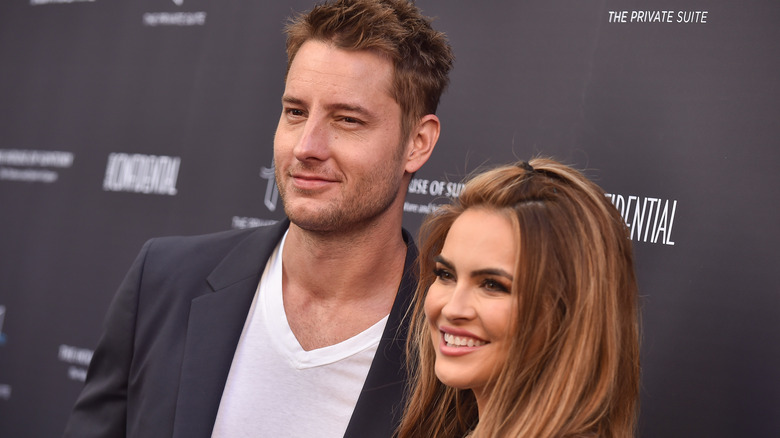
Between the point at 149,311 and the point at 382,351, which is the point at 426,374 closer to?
the point at 382,351

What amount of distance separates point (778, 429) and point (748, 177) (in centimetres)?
61

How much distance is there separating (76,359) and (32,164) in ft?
3.20

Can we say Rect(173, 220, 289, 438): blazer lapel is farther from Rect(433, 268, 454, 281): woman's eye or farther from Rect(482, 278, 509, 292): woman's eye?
Rect(482, 278, 509, 292): woman's eye

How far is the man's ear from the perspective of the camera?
7.49 feet

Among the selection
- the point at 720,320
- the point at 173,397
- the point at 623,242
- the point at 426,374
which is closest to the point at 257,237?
the point at 173,397

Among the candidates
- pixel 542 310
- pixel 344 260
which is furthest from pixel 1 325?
pixel 542 310

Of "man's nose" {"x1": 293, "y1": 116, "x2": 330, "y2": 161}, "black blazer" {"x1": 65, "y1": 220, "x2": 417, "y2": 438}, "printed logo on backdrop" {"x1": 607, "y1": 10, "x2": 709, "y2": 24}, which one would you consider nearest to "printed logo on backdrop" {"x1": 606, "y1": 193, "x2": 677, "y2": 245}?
"printed logo on backdrop" {"x1": 607, "y1": 10, "x2": 709, "y2": 24}

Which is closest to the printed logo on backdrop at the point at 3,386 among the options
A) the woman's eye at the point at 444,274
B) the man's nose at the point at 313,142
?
the man's nose at the point at 313,142

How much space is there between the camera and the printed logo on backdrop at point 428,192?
2693 millimetres

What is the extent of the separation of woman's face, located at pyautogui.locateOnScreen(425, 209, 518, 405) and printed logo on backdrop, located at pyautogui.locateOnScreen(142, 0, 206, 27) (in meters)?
2.18

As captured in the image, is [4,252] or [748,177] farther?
[4,252]

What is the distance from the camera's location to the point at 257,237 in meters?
2.34

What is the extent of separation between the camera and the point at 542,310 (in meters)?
1.57

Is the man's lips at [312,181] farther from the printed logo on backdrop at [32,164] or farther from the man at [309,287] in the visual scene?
the printed logo on backdrop at [32,164]
